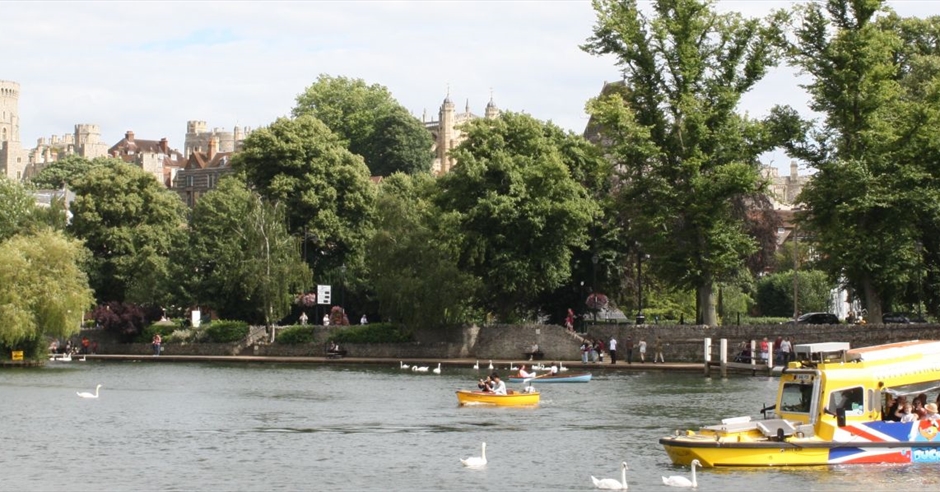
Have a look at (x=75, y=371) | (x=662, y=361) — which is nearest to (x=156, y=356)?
(x=75, y=371)

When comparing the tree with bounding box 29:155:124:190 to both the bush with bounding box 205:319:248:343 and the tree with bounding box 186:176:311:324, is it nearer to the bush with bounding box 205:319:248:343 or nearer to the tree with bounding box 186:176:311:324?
the tree with bounding box 186:176:311:324

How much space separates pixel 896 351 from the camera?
34.7 meters

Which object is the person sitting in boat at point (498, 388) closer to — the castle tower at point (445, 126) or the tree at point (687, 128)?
the tree at point (687, 128)

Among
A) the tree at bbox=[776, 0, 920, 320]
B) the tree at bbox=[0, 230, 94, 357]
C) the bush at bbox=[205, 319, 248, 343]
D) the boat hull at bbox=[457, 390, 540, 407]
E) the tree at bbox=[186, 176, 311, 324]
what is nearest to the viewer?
the boat hull at bbox=[457, 390, 540, 407]

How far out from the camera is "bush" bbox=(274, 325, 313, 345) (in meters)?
86.0

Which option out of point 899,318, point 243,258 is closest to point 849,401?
point 899,318

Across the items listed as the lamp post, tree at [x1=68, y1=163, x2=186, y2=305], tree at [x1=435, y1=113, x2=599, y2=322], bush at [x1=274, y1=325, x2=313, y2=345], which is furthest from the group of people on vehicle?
tree at [x1=68, y1=163, x2=186, y2=305]

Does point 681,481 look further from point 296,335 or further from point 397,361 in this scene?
point 296,335

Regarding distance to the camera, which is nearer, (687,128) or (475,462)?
(475,462)

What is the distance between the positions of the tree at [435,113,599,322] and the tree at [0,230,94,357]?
64.0ft

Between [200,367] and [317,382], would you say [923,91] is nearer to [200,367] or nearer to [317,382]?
[317,382]

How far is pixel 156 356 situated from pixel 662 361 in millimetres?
32385

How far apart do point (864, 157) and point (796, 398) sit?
33930 millimetres

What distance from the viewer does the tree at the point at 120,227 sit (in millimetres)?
96375
